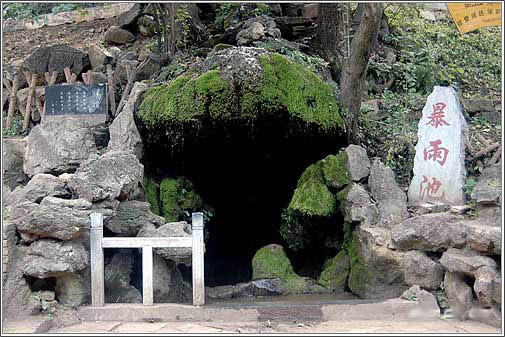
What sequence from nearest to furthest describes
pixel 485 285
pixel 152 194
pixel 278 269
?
pixel 485 285, pixel 278 269, pixel 152 194

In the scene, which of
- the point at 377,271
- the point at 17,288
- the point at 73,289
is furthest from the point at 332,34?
the point at 17,288

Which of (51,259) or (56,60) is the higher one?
(56,60)

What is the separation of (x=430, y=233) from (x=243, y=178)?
3.66 metres

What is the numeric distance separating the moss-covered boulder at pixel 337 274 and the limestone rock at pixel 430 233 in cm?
112

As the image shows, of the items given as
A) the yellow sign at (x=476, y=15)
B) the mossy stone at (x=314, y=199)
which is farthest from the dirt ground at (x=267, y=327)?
the yellow sign at (x=476, y=15)

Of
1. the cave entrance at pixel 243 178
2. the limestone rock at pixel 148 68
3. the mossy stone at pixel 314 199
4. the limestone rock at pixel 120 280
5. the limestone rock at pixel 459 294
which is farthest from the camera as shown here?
Answer: the limestone rock at pixel 148 68

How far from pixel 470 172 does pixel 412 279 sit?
90.5 inches

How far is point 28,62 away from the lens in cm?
1116

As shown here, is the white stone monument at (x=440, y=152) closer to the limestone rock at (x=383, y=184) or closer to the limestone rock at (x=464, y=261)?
the limestone rock at (x=383, y=184)

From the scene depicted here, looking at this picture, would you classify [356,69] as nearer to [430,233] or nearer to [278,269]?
[430,233]

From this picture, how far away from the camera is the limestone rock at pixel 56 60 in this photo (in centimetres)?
1103

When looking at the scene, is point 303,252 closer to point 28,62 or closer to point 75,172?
point 75,172

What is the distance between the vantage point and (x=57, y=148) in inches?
289

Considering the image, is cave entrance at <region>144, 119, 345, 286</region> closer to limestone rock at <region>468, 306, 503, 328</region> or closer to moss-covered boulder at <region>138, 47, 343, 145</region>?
moss-covered boulder at <region>138, 47, 343, 145</region>
